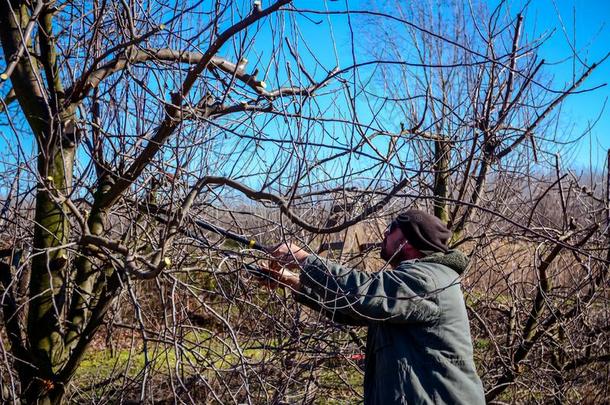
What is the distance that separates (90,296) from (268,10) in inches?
79.4

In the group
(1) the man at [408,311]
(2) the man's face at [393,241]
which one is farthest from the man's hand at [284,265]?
(2) the man's face at [393,241]

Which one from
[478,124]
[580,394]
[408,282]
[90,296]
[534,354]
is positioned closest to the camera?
[408,282]

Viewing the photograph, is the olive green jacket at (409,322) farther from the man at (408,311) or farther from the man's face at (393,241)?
the man's face at (393,241)

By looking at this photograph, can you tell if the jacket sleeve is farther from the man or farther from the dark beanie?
the dark beanie

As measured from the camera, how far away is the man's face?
9.44ft

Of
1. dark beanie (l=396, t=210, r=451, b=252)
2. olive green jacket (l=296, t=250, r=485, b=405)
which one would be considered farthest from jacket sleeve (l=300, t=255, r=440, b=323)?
dark beanie (l=396, t=210, r=451, b=252)

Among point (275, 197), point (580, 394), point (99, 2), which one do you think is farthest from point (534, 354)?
point (99, 2)

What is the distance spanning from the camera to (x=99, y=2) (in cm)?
356

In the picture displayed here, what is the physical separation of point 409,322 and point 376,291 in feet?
0.73

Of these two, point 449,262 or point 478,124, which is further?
point 478,124

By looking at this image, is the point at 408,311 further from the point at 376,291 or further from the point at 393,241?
the point at 393,241

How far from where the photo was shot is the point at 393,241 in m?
2.93

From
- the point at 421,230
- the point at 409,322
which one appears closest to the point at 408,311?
the point at 409,322

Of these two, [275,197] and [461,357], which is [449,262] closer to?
[461,357]
